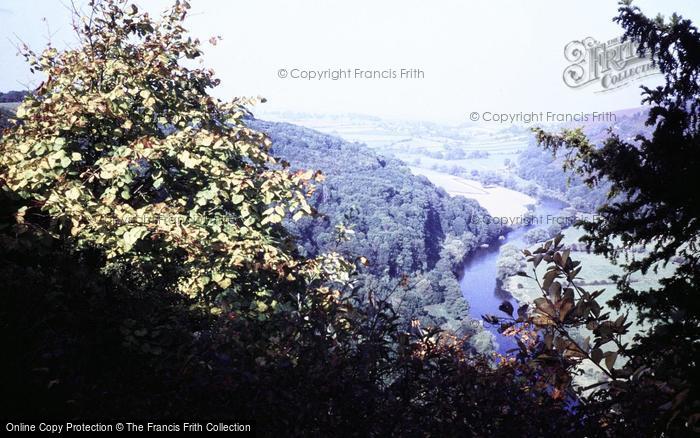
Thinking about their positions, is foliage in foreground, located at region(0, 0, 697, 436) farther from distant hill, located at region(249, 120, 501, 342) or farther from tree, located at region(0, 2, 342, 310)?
distant hill, located at region(249, 120, 501, 342)

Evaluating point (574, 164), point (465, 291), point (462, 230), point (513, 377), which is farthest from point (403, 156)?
point (513, 377)

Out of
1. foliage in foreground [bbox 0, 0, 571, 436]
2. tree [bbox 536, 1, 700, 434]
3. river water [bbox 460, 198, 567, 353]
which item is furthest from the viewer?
river water [bbox 460, 198, 567, 353]

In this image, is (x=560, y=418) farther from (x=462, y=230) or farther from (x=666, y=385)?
(x=462, y=230)

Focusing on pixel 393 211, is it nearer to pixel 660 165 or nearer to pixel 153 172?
pixel 660 165

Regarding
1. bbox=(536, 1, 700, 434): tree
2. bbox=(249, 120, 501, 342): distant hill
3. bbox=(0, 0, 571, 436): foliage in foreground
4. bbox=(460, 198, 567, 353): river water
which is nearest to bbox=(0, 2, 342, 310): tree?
bbox=(0, 0, 571, 436): foliage in foreground

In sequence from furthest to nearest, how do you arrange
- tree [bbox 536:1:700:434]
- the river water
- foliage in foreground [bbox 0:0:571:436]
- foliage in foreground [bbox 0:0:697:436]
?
the river water, tree [bbox 536:1:700:434], foliage in foreground [bbox 0:0:571:436], foliage in foreground [bbox 0:0:697:436]

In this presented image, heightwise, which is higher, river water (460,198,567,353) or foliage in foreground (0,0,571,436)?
foliage in foreground (0,0,571,436)

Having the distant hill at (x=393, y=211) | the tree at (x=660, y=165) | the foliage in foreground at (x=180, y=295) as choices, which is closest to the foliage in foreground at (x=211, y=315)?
the foliage in foreground at (x=180, y=295)

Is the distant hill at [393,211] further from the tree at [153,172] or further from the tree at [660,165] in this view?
the tree at [153,172]

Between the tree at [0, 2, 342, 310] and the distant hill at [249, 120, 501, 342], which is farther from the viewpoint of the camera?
the distant hill at [249, 120, 501, 342]
